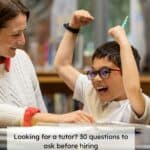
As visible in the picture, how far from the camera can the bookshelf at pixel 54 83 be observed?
3377 millimetres

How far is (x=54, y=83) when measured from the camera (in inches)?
139

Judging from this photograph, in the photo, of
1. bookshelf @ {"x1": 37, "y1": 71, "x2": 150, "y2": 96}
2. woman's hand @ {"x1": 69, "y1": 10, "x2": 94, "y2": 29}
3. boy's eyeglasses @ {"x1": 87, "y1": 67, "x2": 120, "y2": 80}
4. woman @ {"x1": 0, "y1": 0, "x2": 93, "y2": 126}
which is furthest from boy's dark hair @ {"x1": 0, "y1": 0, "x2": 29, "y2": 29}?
bookshelf @ {"x1": 37, "y1": 71, "x2": 150, "y2": 96}

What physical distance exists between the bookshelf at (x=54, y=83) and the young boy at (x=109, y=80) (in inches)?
67.6

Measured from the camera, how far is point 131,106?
1332mm

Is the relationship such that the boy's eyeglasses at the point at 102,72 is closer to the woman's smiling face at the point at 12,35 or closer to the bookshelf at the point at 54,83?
the woman's smiling face at the point at 12,35

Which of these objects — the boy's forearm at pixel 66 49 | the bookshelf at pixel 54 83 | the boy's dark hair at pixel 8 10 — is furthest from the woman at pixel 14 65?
the bookshelf at pixel 54 83

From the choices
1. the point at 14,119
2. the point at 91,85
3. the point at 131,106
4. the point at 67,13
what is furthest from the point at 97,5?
the point at 14,119

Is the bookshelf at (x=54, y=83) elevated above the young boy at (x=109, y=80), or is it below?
above

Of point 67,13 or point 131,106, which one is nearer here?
point 131,106

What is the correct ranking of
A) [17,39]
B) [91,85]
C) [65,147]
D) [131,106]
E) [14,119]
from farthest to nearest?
[91,85] < [17,39] < [131,106] < [14,119] < [65,147]

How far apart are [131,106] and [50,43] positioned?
2.28 m

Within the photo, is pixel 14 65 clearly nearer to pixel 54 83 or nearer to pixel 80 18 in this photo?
pixel 80 18

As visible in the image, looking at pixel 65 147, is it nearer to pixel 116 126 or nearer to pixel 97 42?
pixel 116 126

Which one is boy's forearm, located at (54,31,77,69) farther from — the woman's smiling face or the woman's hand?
the woman's smiling face
